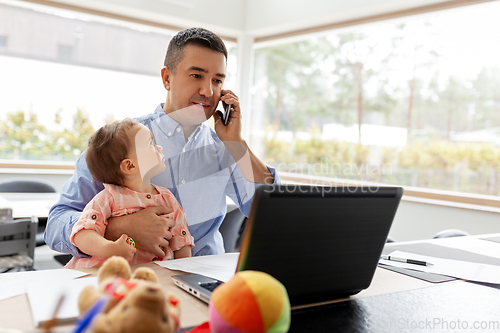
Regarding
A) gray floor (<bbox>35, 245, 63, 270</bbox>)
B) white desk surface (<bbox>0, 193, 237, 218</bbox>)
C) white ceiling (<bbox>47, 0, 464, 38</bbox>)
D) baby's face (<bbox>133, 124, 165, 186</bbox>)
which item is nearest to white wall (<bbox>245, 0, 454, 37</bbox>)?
white ceiling (<bbox>47, 0, 464, 38</bbox>)

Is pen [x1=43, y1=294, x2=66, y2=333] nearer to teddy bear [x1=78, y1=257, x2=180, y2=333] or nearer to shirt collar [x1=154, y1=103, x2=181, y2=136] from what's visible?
teddy bear [x1=78, y1=257, x2=180, y2=333]

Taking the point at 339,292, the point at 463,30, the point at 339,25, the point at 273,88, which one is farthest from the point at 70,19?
the point at 339,292

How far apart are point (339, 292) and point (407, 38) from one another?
3.73m

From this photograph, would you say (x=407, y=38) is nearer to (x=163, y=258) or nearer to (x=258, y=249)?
(x=163, y=258)

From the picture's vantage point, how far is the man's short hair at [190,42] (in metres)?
1.66

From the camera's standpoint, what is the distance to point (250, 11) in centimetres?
513

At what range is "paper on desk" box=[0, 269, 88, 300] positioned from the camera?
2.82ft

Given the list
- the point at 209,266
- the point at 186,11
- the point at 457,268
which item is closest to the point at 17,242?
the point at 209,266

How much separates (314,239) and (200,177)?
0.97m

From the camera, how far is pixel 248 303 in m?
0.56

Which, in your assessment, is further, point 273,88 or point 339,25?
point 273,88

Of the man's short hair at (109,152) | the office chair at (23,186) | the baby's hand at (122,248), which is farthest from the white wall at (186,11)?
the baby's hand at (122,248)

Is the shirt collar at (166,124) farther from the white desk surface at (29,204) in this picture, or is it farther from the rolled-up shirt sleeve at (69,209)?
the white desk surface at (29,204)

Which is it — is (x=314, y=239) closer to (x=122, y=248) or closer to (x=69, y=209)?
(x=122, y=248)
